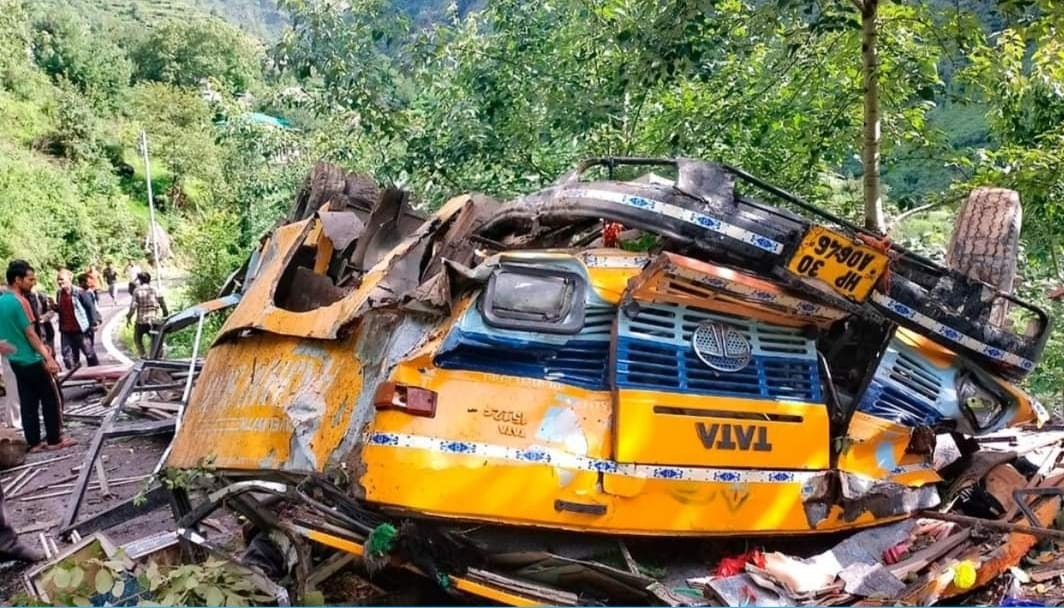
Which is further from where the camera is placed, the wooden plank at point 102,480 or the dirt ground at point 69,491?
the wooden plank at point 102,480

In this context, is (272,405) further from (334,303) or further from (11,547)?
(11,547)

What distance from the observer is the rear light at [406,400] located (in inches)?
127

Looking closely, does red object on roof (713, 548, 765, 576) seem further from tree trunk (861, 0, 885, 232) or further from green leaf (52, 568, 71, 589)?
tree trunk (861, 0, 885, 232)

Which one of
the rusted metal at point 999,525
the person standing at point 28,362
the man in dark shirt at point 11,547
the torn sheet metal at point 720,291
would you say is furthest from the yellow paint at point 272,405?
the person standing at point 28,362

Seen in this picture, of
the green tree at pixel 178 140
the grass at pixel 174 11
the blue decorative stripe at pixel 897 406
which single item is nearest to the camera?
the blue decorative stripe at pixel 897 406

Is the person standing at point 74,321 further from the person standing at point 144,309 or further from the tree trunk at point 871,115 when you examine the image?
the tree trunk at point 871,115

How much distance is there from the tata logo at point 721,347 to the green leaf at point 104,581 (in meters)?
2.37

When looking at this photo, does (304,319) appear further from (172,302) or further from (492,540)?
(172,302)

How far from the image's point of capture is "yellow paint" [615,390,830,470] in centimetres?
336

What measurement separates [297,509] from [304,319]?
870 mm

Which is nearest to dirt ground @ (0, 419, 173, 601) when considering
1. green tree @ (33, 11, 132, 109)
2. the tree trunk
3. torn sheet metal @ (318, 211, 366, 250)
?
torn sheet metal @ (318, 211, 366, 250)

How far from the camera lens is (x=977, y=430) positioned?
4.05 metres

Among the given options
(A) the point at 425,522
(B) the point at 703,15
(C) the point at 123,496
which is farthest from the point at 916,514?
(C) the point at 123,496

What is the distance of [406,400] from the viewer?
3244 millimetres
